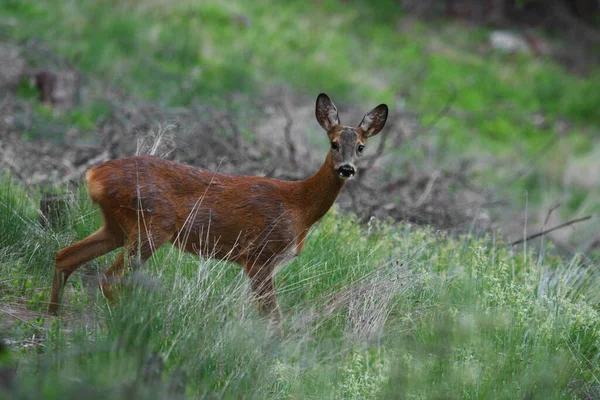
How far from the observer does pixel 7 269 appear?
5.38 m

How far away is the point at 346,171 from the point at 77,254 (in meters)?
1.62

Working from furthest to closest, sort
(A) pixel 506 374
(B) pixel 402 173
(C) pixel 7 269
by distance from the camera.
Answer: (B) pixel 402 173
(C) pixel 7 269
(A) pixel 506 374

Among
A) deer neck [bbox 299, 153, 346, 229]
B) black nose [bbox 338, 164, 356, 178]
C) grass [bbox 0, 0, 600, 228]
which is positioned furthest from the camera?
grass [bbox 0, 0, 600, 228]

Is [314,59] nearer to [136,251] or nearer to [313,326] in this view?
[136,251]

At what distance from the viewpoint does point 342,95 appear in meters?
15.1

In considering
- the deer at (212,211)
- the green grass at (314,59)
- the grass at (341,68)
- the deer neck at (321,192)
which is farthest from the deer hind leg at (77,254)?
the green grass at (314,59)

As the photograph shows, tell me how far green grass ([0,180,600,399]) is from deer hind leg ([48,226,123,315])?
0.41ft

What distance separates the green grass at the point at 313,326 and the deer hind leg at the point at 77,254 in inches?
5.0

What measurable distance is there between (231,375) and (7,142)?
5.34 meters

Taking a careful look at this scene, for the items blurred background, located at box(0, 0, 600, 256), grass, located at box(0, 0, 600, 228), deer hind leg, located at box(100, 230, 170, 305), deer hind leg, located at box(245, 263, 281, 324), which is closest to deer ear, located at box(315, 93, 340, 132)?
blurred background, located at box(0, 0, 600, 256)

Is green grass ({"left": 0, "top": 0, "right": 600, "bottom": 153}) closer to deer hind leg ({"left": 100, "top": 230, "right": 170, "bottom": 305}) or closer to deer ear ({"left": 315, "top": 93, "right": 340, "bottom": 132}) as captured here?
deer ear ({"left": 315, "top": 93, "right": 340, "bottom": 132})

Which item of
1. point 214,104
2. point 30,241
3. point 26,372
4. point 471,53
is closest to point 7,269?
point 30,241

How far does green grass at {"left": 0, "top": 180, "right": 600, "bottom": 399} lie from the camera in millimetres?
4281

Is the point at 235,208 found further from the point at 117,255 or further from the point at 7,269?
the point at 7,269
